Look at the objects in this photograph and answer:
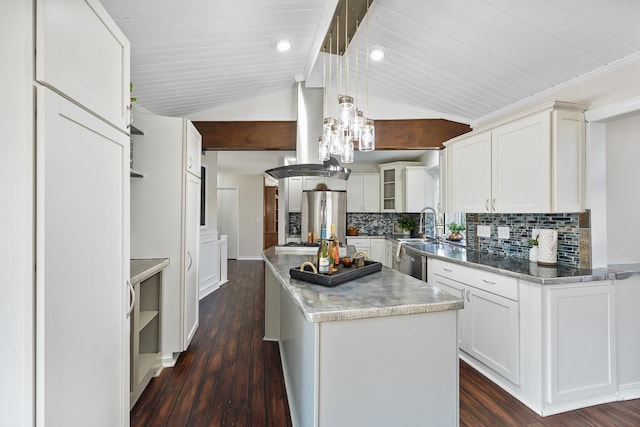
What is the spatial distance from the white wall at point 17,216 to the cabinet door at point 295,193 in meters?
2.75

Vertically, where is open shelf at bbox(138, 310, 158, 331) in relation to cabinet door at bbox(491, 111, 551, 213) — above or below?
below

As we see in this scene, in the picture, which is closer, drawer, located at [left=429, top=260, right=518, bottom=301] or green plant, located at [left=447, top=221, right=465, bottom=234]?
drawer, located at [left=429, top=260, right=518, bottom=301]

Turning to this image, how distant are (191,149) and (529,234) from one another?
9.91 ft

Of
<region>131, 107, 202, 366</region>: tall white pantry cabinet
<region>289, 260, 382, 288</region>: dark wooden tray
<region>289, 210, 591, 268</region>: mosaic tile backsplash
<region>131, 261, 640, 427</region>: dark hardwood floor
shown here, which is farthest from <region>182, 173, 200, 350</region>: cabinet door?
<region>289, 210, 591, 268</region>: mosaic tile backsplash

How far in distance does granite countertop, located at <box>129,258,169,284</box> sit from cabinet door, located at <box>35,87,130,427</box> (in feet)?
1.67

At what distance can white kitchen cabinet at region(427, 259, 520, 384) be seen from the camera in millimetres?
2102

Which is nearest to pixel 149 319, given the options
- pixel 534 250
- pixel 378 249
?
pixel 534 250

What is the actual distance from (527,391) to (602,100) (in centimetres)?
205

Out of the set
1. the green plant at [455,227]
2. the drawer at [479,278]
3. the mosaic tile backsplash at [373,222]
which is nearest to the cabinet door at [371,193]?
the mosaic tile backsplash at [373,222]

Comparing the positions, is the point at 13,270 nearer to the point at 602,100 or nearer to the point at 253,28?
the point at 253,28

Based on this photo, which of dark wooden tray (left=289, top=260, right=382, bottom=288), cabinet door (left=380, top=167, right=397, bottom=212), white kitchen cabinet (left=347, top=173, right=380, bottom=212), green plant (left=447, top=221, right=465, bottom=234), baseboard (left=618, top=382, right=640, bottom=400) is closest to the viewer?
dark wooden tray (left=289, top=260, right=382, bottom=288)

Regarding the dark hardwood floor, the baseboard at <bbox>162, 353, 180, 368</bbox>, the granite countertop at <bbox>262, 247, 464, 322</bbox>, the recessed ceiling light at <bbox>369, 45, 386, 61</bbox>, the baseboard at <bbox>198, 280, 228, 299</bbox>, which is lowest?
the dark hardwood floor

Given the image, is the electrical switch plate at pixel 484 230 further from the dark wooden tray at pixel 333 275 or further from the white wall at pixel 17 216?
the white wall at pixel 17 216

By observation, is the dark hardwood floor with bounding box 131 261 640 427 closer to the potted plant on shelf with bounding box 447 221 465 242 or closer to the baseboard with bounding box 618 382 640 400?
the baseboard with bounding box 618 382 640 400
